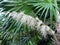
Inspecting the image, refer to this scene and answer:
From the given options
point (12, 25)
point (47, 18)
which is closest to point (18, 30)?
point (12, 25)

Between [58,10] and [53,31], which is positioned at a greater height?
[58,10]

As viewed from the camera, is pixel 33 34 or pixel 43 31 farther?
pixel 33 34

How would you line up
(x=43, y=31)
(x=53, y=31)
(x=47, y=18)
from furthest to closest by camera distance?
(x=47, y=18) < (x=53, y=31) < (x=43, y=31)

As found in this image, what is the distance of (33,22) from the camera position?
7.84ft

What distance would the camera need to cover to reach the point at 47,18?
2684mm

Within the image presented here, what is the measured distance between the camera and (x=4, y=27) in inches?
107

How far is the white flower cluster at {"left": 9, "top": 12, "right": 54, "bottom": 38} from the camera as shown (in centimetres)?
237

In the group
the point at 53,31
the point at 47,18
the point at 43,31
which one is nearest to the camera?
the point at 43,31

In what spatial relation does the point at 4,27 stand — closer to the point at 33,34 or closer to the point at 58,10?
the point at 33,34

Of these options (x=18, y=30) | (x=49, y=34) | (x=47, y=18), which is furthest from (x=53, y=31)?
(x=18, y=30)

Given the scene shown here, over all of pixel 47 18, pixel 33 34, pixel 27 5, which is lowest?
pixel 33 34

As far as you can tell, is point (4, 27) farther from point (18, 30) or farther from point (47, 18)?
point (47, 18)

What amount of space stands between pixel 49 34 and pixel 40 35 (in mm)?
129

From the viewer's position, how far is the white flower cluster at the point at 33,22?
237 centimetres
